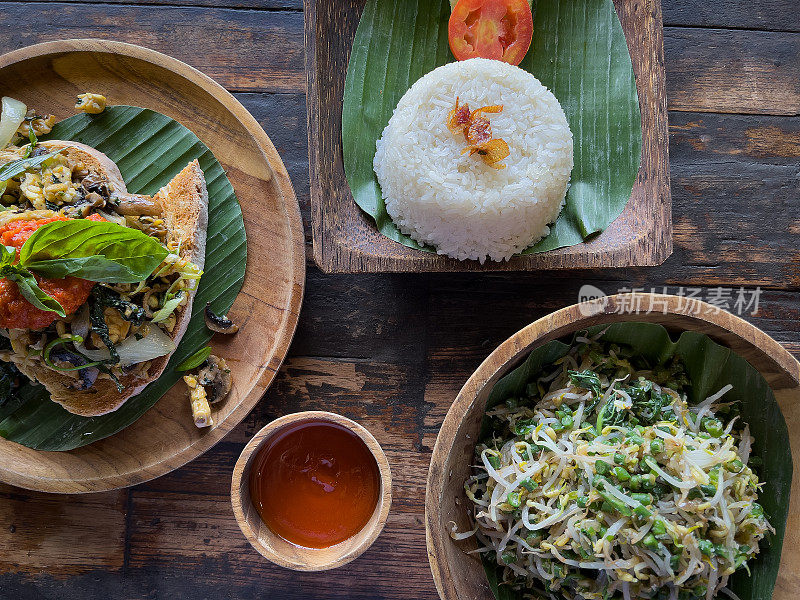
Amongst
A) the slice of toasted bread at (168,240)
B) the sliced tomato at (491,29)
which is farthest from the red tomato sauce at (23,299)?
the sliced tomato at (491,29)

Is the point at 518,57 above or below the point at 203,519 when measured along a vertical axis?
above

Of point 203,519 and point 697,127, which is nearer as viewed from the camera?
point 203,519

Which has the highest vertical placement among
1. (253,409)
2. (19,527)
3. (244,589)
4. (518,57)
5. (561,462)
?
(518,57)

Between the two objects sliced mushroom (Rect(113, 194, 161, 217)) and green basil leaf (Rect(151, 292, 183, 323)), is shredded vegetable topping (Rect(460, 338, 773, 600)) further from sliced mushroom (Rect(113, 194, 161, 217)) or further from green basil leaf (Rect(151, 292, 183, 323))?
sliced mushroom (Rect(113, 194, 161, 217))

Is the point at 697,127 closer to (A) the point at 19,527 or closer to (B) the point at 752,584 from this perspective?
(B) the point at 752,584

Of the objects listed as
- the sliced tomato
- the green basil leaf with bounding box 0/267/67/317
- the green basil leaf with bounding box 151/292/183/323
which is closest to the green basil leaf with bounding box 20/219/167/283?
the green basil leaf with bounding box 0/267/67/317

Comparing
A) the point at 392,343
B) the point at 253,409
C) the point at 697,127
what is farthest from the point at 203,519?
the point at 697,127
